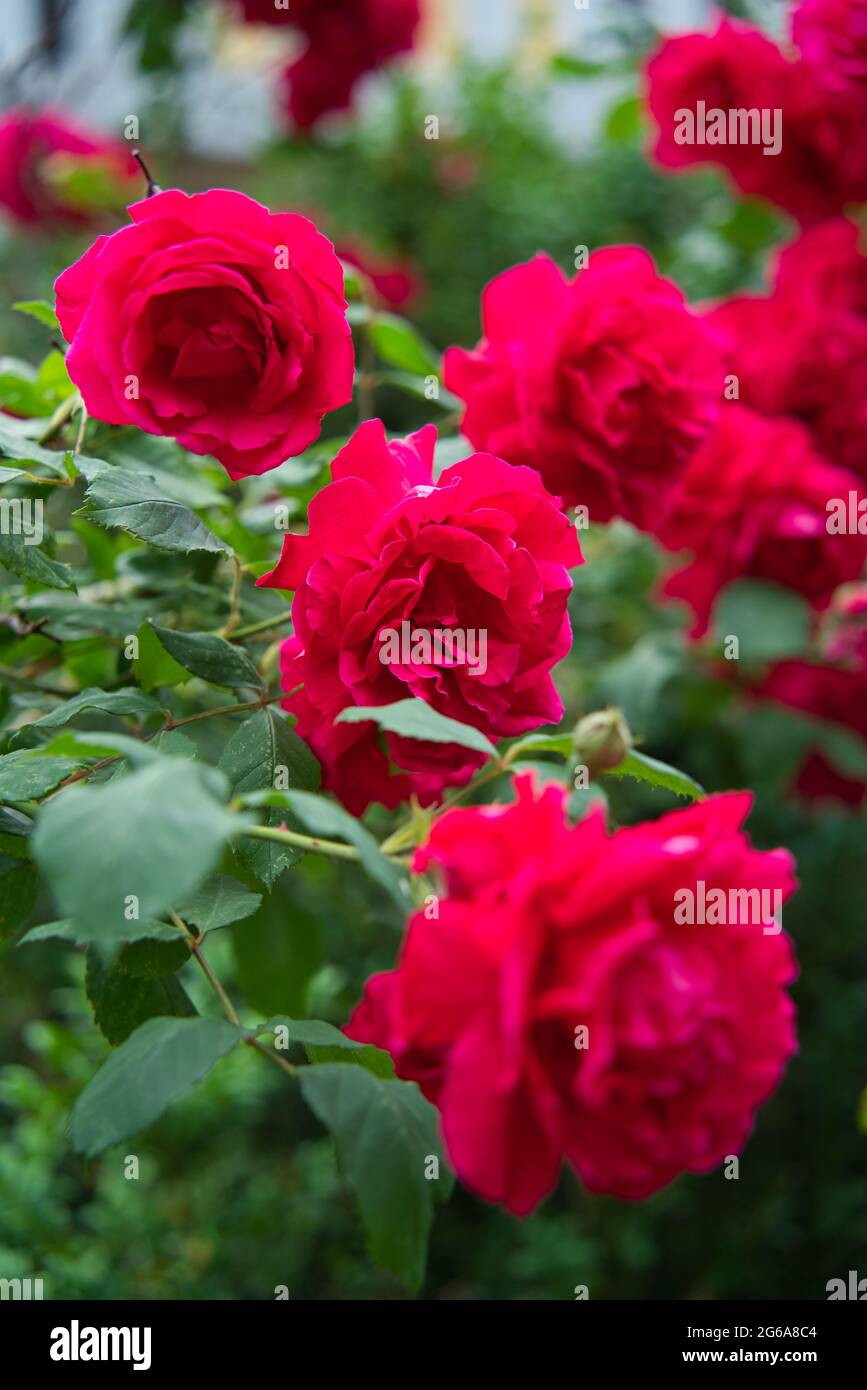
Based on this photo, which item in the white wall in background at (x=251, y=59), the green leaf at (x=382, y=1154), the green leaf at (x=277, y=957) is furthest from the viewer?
the white wall in background at (x=251, y=59)

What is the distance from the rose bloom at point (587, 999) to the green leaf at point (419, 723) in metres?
0.03

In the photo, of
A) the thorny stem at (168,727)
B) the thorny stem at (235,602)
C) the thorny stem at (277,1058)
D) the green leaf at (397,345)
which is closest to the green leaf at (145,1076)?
the thorny stem at (277,1058)

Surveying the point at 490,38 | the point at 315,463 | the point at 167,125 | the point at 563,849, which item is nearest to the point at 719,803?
the point at 563,849

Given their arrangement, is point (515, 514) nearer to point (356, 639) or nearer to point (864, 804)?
point (356, 639)

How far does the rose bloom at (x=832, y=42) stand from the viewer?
1.01 meters

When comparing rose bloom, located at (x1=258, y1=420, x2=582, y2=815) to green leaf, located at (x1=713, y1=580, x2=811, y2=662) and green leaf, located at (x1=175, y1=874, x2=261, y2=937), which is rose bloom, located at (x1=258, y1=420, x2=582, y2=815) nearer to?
green leaf, located at (x1=175, y1=874, x2=261, y2=937)

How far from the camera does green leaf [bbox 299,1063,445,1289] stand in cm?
47

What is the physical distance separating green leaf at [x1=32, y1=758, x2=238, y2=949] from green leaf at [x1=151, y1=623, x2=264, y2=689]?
197 millimetres

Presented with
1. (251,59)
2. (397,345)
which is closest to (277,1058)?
(397,345)

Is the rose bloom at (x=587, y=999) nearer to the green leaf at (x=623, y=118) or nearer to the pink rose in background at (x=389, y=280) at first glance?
the green leaf at (x=623, y=118)

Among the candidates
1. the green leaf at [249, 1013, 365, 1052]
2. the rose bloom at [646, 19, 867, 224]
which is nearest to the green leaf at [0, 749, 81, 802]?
the green leaf at [249, 1013, 365, 1052]

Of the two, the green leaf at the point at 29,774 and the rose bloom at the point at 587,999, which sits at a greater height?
the green leaf at the point at 29,774
